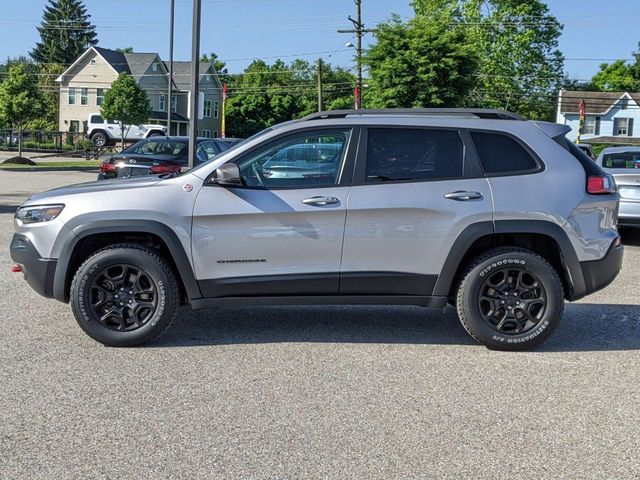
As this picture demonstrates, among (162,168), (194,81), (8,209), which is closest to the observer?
(194,81)

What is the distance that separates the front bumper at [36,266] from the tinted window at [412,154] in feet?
8.33

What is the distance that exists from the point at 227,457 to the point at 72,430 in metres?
0.94

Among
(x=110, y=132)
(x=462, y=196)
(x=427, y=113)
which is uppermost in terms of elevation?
(x=110, y=132)

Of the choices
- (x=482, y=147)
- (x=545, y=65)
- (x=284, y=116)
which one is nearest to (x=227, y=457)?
(x=482, y=147)

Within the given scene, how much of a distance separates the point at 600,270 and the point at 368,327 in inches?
78.1

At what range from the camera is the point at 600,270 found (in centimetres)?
599

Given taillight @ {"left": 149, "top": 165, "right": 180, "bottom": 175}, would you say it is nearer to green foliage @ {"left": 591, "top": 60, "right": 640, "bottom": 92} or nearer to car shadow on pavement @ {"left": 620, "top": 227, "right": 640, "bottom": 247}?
car shadow on pavement @ {"left": 620, "top": 227, "right": 640, "bottom": 247}

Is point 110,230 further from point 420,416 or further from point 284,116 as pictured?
point 284,116

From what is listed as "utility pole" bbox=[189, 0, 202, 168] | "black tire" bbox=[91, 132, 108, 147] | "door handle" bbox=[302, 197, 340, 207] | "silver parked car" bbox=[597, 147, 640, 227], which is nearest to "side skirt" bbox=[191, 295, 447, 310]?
"door handle" bbox=[302, 197, 340, 207]

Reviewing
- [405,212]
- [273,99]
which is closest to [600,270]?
[405,212]

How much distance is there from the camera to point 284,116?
80062 millimetres

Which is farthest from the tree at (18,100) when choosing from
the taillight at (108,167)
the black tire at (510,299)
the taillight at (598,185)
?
the taillight at (598,185)

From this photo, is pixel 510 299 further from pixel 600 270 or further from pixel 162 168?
pixel 162 168

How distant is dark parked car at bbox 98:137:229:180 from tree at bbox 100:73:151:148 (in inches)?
1334
